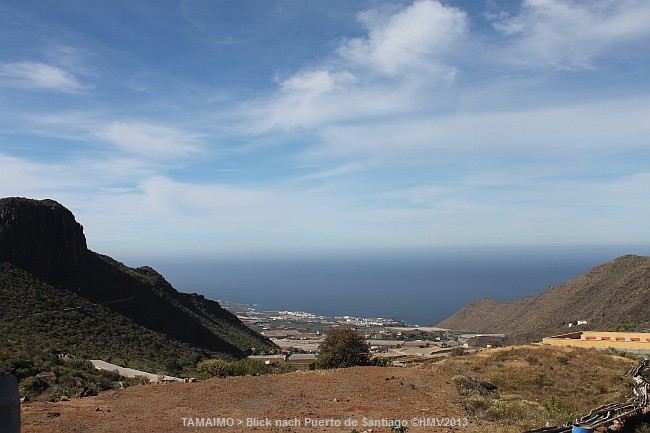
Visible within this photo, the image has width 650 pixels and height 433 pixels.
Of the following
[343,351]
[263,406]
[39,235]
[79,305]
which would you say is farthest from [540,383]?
[39,235]

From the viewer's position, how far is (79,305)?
33594 mm

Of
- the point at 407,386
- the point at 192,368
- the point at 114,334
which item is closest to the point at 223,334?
the point at 114,334

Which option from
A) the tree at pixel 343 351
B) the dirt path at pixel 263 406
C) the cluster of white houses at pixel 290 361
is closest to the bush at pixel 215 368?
the dirt path at pixel 263 406

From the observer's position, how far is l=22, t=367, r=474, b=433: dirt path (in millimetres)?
11484

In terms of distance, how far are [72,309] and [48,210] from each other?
14.3 metres

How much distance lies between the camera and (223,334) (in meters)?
49.2

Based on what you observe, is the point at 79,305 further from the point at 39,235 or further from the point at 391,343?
the point at 391,343

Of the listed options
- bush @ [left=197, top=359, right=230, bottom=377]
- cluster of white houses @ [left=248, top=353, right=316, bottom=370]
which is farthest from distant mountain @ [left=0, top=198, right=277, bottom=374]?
bush @ [left=197, top=359, right=230, bottom=377]

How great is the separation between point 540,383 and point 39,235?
3932cm

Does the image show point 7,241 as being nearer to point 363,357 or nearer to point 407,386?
point 363,357

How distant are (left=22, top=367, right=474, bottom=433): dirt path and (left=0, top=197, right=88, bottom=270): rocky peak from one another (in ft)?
89.8

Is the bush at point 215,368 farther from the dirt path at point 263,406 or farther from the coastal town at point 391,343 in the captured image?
the coastal town at point 391,343

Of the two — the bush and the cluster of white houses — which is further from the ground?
the bush

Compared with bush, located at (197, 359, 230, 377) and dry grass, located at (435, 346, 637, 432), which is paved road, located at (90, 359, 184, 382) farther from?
dry grass, located at (435, 346, 637, 432)
